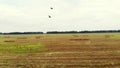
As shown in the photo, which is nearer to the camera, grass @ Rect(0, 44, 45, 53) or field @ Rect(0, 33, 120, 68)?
field @ Rect(0, 33, 120, 68)

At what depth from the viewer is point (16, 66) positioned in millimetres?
28984

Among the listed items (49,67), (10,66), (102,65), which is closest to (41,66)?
(49,67)

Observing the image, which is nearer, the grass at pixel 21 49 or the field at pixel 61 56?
the field at pixel 61 56

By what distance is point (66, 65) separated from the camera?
2898 centimetres

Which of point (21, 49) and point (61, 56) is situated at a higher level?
point (61, 56)

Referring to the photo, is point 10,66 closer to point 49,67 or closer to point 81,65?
point 49,67

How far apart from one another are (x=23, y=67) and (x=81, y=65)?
4.82 metres

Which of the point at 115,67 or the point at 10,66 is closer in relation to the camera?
the point at 115,67

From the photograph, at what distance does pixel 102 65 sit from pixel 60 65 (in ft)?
11.6

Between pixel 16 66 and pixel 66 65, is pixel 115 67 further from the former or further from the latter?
pixel 16 66

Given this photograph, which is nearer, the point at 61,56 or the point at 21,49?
the point at 61,56

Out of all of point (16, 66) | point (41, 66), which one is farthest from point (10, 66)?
point (41, 66)

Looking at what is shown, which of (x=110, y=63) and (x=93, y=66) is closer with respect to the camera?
(x=93, y=66)

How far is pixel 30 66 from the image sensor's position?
28.4 metres
